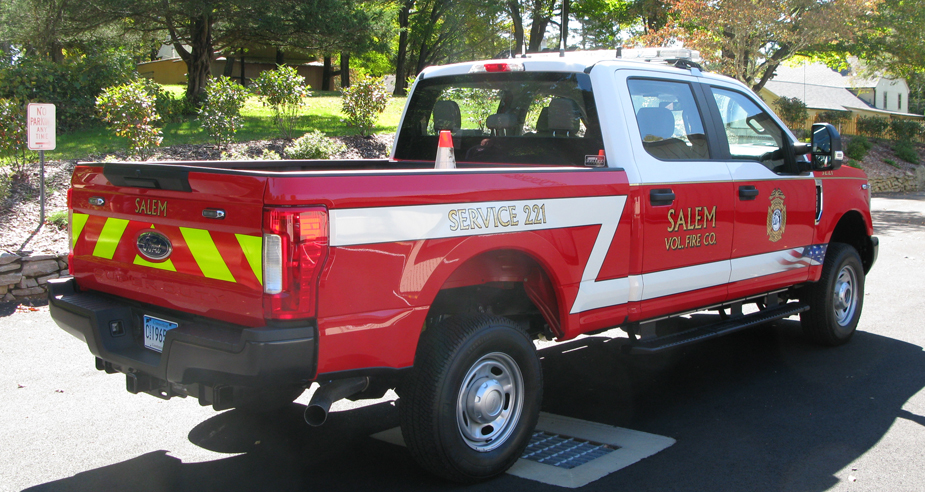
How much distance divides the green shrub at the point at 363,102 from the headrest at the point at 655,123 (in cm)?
1187

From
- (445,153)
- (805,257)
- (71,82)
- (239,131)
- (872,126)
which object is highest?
(872,126)

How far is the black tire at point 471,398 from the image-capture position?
3.47 metres

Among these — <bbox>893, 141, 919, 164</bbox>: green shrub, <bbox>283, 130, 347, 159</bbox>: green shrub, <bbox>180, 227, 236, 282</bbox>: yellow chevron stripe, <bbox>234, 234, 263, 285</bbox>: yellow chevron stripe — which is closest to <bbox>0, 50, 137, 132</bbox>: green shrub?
<bbox>283, 130, 347, 159</bbox>: green shrub

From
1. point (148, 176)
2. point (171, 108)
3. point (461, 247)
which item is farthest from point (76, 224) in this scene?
point (171, 108)

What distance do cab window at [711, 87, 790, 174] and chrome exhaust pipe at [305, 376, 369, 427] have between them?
3146mm

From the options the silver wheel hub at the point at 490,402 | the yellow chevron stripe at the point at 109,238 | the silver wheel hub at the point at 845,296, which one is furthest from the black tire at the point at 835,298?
the yellow chevron stripe at the point at 109,238

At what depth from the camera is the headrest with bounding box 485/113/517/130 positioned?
16.7ft

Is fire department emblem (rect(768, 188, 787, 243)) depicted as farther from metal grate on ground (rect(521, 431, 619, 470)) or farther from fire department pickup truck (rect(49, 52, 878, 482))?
metal grate on ground (rect(521, 431, 619, 470))

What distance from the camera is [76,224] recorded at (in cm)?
399

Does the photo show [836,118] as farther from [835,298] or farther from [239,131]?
[835,298]

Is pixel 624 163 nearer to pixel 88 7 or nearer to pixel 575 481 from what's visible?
pixel 575 481

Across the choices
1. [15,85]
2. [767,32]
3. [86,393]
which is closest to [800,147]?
[86,393]

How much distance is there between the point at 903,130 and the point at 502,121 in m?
28.5

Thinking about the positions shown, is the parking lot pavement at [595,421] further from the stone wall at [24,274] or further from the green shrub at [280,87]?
the green shrub at [280,87]
